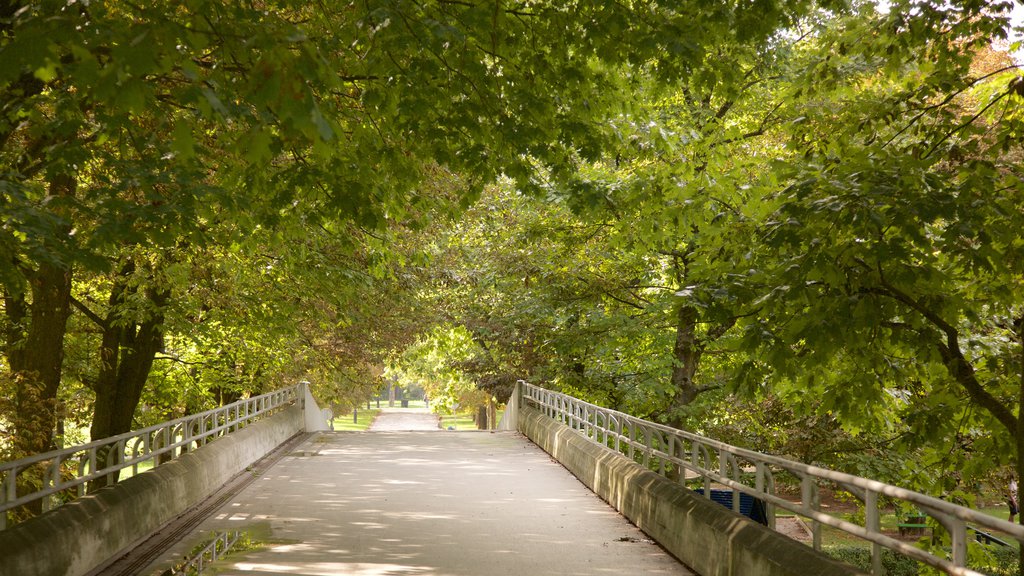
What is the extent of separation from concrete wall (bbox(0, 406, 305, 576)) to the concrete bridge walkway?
1.65 feet

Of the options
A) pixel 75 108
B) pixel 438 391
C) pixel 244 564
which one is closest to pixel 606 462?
pixel 244 564

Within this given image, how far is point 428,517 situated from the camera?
13.0 meters

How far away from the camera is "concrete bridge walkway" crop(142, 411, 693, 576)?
984cm

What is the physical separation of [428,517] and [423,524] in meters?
0.58

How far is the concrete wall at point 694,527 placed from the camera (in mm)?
7202

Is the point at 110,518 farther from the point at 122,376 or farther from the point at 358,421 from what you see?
the point at 358,421

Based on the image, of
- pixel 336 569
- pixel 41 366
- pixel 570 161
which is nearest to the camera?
pixel 336 569

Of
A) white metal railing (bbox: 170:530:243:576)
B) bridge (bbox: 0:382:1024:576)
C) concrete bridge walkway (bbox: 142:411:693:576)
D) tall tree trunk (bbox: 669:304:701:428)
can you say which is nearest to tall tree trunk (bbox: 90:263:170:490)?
bridge (bbox: 0:382:1024:576)

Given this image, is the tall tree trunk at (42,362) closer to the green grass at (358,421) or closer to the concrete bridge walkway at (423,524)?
the concrete bridge walkway at (423,524)

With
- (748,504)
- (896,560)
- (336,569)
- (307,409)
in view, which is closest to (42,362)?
(336,569)

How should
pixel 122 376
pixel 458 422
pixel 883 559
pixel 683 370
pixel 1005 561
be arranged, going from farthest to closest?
pixel 458 422 → pixel 1005 561 → pixel 883 559 → pixel 683 370 → pixel 122 376

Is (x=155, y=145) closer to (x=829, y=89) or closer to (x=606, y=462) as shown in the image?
(x=829, y=89)

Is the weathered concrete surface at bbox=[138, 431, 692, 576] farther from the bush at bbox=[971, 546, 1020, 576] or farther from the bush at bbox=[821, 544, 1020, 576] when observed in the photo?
the bush at bbox=[971, 546, 1020, 576]

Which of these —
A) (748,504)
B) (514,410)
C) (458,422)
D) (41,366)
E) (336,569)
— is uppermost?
(41,366)
